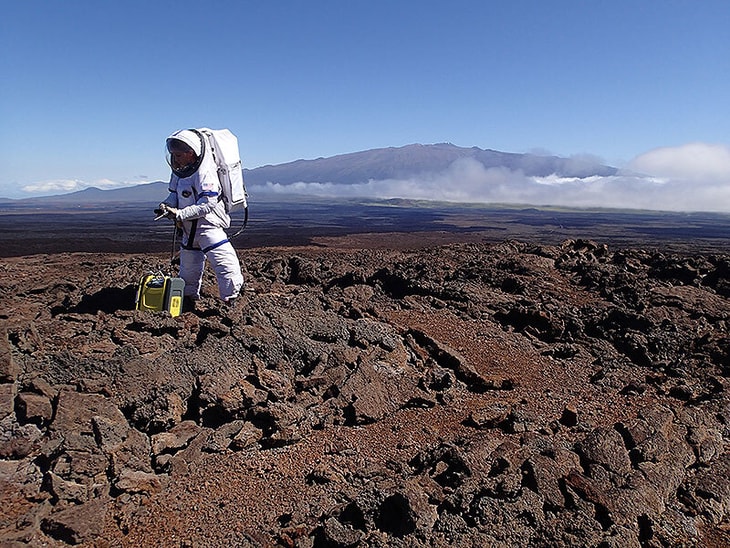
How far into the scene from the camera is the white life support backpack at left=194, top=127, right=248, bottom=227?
18.6 feet

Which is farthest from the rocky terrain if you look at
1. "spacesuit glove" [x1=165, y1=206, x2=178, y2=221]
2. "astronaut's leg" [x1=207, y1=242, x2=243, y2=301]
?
"spacesuit glove" [x1=165, y1=206, x2=178, y2=221]

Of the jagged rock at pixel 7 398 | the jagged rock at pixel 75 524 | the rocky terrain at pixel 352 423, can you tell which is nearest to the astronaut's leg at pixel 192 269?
the rocky terrain at pixel 352 423

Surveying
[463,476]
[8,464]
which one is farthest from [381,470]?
[8,464]

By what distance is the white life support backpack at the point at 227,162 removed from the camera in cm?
567

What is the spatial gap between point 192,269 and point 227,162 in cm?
121

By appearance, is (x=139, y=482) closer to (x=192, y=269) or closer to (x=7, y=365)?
(x=7, y=365)

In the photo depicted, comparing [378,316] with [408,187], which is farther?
[408,187]

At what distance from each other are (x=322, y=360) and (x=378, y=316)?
4.89 ft

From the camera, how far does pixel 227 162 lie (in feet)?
18.9

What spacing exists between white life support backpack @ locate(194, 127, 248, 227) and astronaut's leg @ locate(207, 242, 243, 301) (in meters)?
0.54

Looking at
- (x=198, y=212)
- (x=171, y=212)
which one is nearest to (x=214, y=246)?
(x=198, y=212)

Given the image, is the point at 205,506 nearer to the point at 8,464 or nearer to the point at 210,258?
the point at 8,464

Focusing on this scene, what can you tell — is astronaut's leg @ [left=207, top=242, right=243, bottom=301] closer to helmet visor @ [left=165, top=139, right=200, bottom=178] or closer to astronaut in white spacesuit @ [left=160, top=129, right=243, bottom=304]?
astronaut in white spacesuit @ [left=160, top=129, right=243, bottom=304]

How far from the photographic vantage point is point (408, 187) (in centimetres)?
16562
